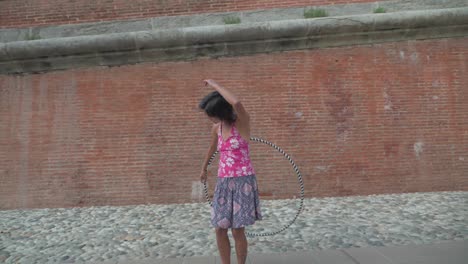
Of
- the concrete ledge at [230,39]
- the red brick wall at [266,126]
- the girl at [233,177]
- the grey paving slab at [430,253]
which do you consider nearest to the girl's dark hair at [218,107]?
the girl at [233,177]

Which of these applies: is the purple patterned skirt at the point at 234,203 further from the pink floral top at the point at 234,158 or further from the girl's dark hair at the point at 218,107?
the girl's dark hair at the point at 218,107

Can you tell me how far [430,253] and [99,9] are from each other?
745 centimetres

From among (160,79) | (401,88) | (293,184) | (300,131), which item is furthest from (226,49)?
(401,88)

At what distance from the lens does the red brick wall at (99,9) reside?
7.49 meters

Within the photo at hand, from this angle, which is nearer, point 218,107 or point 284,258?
point 218,107

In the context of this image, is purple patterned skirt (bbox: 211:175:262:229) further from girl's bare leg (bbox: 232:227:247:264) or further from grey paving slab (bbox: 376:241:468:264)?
grey paving slab (bbox: 376:241:468:264)

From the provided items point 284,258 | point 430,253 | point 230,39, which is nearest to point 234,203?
point 284,258

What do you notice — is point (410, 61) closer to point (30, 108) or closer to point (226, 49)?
point (226, 49)

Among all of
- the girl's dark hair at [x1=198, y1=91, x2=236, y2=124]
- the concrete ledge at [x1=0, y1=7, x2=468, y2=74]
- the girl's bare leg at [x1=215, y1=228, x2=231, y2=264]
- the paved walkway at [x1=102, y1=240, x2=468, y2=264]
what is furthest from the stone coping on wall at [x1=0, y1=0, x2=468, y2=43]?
the girl's bare leg at [x1=215, y1=228, x2=231, y2=264]

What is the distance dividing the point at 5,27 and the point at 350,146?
7.77 metres

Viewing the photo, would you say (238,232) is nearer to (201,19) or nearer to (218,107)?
(218,107)

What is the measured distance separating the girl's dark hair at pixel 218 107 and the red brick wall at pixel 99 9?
193 inches

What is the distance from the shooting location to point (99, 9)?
24.9ft

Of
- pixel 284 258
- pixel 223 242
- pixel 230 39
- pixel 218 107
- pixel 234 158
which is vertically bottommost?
pixel 284 258
